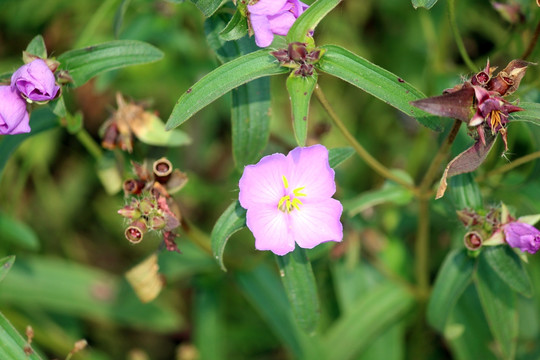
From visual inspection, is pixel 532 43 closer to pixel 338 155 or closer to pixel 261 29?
pixel 338 155

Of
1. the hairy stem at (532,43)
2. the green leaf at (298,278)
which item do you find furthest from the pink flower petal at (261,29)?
the hairy stem at (532,43)

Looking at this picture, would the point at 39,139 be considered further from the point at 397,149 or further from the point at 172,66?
the point at 397,149

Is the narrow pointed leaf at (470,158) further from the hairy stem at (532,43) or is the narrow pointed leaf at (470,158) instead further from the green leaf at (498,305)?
the hairy stem at (532,43)

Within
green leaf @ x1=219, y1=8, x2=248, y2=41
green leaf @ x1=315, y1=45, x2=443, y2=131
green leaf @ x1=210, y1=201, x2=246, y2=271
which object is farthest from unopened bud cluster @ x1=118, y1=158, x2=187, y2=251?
green leaf @ x1=315, y1=45, x2=443, y2=131

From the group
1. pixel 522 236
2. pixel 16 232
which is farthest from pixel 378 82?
pixel 16 232

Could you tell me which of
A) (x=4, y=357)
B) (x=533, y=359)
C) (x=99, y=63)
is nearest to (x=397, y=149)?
(x=533, y=359)
